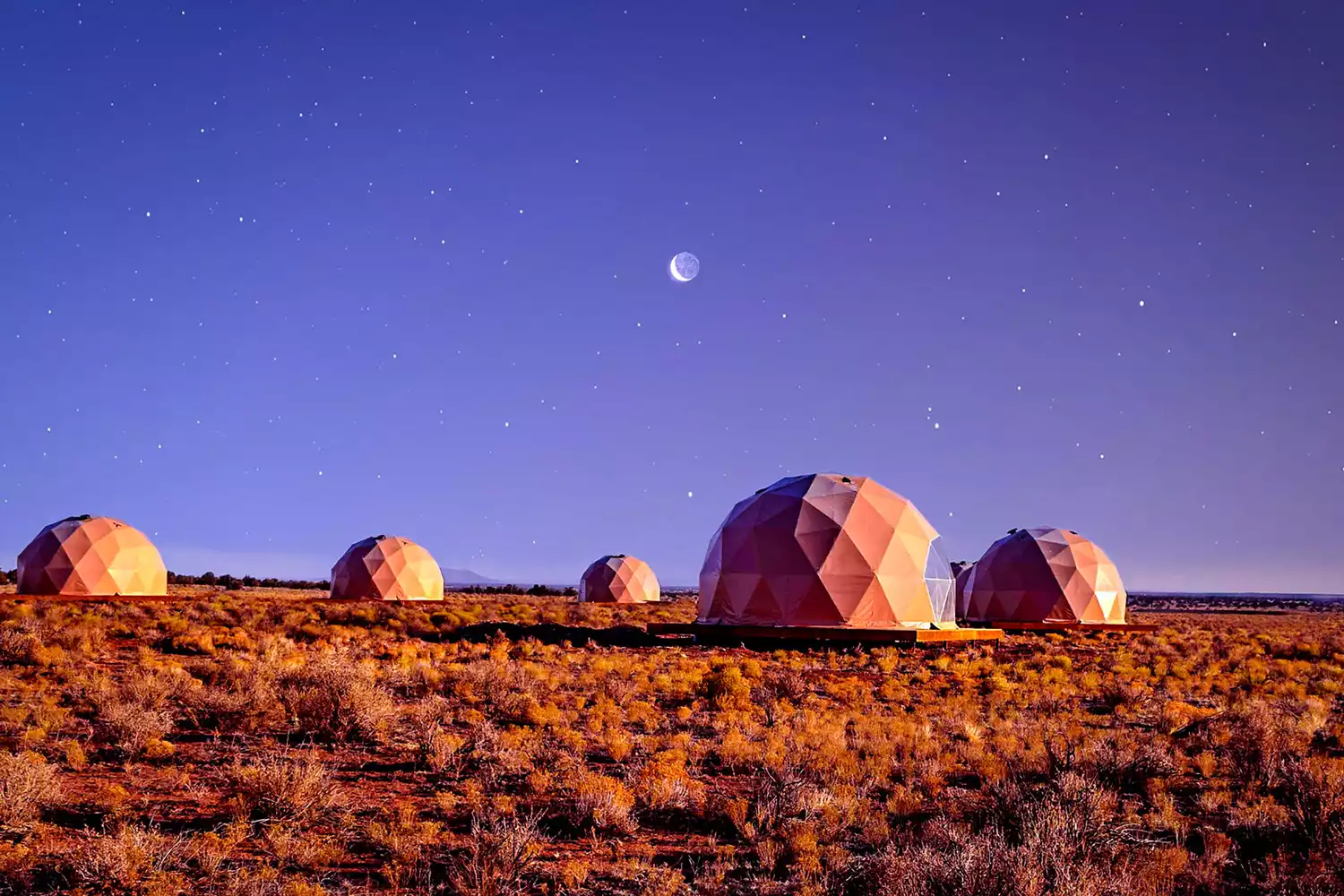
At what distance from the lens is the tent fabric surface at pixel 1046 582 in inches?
1485

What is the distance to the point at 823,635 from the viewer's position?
22875 millimetres

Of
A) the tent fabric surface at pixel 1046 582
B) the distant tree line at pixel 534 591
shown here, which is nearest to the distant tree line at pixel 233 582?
the distant tree line at pixel 534 591

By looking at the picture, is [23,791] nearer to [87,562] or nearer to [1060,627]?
[1060,627]

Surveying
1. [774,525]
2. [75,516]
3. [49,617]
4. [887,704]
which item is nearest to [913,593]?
[774,525]

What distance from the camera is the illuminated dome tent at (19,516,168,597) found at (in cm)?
4009

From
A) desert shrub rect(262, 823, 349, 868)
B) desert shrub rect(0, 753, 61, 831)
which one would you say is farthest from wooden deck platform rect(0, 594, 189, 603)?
desert shrub rect(262, 823, 349, 868)

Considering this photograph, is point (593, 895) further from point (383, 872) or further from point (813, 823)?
point (813, 823)

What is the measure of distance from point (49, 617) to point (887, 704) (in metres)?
24.5

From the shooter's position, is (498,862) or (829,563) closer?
(498,862)

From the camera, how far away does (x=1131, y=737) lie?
11.9 m

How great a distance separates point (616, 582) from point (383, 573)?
18.9m

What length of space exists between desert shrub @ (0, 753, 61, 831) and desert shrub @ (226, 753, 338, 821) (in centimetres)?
146

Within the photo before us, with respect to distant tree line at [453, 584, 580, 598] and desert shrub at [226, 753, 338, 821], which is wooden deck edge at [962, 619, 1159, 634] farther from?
distant tree line at [453, 584, 580, 598]

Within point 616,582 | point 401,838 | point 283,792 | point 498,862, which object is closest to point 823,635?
point 283,792
